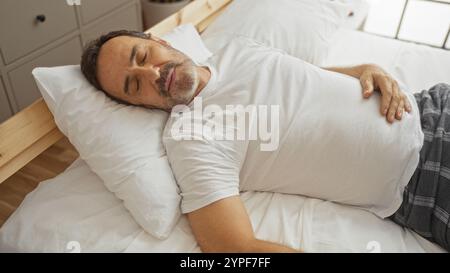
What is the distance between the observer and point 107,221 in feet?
3.04

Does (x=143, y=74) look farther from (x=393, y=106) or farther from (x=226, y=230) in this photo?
(x=393, y=106)

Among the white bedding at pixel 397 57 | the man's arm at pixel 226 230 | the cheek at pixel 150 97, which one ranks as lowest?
the man's arm at pixel 226 230

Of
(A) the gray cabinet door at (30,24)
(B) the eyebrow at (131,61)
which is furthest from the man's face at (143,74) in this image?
(A) the gray cabinet door at (30,24)

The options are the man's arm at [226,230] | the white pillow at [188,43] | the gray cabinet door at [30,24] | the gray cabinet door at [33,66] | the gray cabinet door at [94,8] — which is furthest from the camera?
the gray cabinet door at [94,8]

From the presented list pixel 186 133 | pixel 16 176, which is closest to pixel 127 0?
pixel 16 176

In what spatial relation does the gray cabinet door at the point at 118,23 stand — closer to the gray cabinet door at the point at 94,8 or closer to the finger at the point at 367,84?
the gray cabinet door at the point at 94,8

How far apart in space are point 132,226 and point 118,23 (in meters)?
1.39

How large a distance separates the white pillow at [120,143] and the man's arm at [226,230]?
9cm

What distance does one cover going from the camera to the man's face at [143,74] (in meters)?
1.02

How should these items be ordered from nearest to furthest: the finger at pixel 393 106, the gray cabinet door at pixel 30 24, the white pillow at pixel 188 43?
the finger at pixel 393 106, the white pillow at pixel 188 43, the gray cabinet door at pixel 30 24

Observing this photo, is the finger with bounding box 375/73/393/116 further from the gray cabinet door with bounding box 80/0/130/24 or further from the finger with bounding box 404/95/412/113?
the gray cabinet door with bounding box 80/0/130/24
